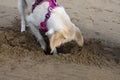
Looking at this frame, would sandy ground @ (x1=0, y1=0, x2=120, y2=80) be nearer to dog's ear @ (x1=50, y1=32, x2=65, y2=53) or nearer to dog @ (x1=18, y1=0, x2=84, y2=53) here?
dog @ (x1=18, y1=0, x2=84, y2=53)

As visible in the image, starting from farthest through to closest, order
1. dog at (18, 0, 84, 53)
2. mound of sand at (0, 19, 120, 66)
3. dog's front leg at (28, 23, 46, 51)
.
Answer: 1. dog's front leg at (28, 23, 46, 51)
2. mound of sand at (0, 19, 120, 66)
3. dog at (18, 0, 84, 53)

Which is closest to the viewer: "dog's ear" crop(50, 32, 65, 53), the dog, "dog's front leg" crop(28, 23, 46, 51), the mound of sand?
"dog's ear" crop(50, 32, 65, 53)

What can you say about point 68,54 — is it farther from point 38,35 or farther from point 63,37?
point 38,35

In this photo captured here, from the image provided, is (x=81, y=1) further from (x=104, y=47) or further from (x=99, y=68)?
(x=99, y=68)

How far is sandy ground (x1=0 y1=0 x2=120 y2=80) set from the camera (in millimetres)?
5324

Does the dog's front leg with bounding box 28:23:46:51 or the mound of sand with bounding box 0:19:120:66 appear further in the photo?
the dog's front leg with bounding box 28:23:46:51

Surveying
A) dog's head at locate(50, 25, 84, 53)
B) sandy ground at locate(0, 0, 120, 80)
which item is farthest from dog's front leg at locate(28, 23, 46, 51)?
dog's head at locate(50, 25, 84, 53)

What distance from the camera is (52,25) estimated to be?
5762 mm

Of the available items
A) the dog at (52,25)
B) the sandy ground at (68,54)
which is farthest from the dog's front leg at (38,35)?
the sandy ground at (68,54)

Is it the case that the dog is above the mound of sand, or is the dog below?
above

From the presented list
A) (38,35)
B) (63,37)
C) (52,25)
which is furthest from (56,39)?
(38,35)

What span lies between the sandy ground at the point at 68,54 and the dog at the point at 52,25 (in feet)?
0.90

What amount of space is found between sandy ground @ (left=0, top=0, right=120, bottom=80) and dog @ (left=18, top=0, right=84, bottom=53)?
0.90ft

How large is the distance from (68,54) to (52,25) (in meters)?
0.63
